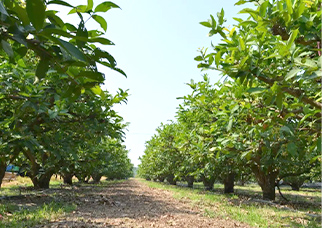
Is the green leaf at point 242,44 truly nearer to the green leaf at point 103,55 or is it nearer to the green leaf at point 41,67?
the green leaf at point 103,55

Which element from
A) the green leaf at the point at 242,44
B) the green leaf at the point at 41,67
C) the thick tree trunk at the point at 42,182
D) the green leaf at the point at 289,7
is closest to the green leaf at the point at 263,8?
the green leaf at the point at 289,7

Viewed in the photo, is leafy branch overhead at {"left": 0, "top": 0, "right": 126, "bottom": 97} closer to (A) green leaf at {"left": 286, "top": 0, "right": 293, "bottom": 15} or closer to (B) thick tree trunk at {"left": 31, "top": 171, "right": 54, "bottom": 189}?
(A) green leaf at {"left": 286, "top": 0, "right": 293, "bottom": 15}

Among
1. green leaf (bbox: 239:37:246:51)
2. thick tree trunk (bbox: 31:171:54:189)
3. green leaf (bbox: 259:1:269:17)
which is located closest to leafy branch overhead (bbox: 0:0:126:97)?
green leaf (bbox: 239:37:246:51)

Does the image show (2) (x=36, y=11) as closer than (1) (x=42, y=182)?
Yes

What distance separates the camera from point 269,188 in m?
12.2

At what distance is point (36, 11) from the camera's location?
94 centimetres

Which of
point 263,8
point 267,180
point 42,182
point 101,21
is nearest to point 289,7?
point 263,8

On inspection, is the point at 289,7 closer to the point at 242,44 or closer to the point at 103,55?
the point at 242,44

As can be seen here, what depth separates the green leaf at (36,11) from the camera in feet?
3.04

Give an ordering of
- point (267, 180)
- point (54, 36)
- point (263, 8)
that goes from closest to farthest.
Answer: point (54, 36), point (263, 8), point (267, 180)

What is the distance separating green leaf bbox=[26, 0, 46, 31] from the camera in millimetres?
926

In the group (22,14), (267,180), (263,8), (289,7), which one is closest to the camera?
(22,14)

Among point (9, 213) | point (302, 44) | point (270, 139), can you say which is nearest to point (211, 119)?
point (270, 139)

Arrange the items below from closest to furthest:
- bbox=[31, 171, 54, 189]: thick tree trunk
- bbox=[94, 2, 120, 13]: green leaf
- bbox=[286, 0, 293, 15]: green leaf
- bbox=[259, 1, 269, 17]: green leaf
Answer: bbox=[94, 2, 120, 13]: green leaf → bbox=[286, 0, 293, 15]: green leaf → bbox=[259, 1, 269, 17]: green leaf → bbox=[31, 171, 54, 189]: thick tree trunk
